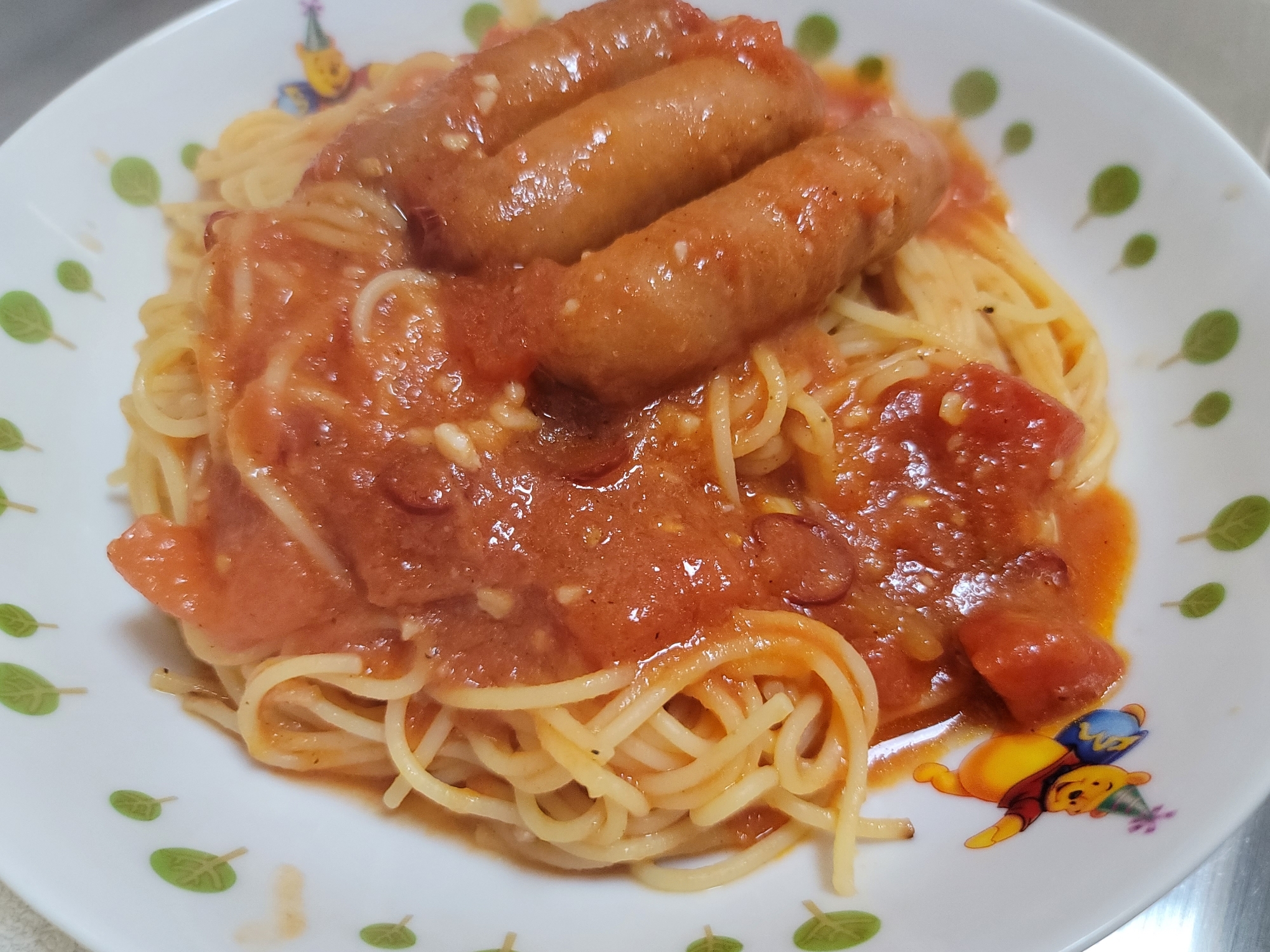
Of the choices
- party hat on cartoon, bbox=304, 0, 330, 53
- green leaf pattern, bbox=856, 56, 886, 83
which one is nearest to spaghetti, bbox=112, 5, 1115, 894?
party hat on cartoon, bbox=304, 0, 330, 53

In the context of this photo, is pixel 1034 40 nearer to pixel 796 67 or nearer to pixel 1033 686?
pixel 796 67

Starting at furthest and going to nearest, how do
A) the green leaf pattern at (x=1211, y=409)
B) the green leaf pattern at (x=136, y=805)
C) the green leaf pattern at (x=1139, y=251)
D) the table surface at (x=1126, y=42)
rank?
1. the table surface at (x=1126, y=42)
2. the green leaf pattern at (x=1139, y=251)
3. the green leaf pattern at (x=1211, y=409)
4. the green leaf pattern at (x=136, y=805)

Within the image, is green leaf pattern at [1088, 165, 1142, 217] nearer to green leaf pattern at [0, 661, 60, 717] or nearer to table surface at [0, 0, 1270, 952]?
table surface at [0, 0, 1270, 952]

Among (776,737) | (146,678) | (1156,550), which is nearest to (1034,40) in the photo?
(1156,550)

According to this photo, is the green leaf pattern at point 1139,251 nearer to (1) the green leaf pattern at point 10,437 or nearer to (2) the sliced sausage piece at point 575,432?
(2) the sliced sausage piece at point 575,432

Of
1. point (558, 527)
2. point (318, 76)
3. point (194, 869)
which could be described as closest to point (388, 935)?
point (194, 869)

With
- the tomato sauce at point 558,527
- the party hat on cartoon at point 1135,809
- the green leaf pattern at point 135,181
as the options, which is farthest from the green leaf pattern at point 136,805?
the party hat on cartoon at point 1135,809
